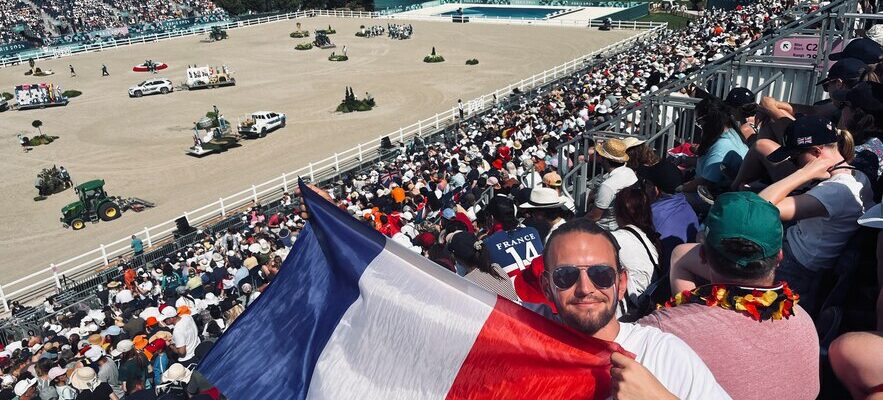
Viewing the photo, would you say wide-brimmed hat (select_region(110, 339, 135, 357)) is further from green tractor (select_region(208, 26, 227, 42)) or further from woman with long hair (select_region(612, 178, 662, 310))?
green tractor (select_region(208, 26, 227, 42))

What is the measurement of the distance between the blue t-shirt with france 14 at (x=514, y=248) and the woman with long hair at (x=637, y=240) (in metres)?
0.95

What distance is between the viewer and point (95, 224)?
20328 millimetres

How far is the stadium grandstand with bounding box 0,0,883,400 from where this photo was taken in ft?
8.34

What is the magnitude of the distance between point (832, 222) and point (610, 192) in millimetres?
1940

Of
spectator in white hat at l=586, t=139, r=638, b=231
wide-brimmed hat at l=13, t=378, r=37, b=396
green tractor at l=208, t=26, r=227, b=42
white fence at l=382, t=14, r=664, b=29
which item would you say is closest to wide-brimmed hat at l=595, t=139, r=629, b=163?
spectator in white hat at l=586, t=139, r=638, b=231

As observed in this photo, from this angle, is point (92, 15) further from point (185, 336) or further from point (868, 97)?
point (868, 97)

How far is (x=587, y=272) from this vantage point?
2.46 metres

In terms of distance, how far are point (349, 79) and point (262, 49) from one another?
52.8ft

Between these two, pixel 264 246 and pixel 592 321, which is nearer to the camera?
pixel 592 321

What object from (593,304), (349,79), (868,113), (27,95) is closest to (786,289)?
(593,304)

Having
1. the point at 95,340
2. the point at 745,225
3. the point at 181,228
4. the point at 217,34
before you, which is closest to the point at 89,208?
the point at 181,228

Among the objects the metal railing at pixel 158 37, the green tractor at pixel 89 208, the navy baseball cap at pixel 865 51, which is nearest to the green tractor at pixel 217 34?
the metal railing at pixel 158 37

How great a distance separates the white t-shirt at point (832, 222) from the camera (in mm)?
3596

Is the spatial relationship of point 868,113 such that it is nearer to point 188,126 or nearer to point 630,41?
point 188,126
